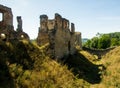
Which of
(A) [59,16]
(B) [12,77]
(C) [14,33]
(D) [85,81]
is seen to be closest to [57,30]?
(A) [59,16]

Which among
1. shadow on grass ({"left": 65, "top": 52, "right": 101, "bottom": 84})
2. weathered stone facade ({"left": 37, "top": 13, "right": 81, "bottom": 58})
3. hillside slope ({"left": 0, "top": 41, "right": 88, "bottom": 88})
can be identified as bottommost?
shadow on grass ({"left": 65, "top": 52, "right": 101, "bottom": 84})

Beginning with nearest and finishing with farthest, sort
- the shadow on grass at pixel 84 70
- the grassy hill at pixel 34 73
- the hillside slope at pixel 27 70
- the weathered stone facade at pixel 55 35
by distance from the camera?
the hillside slope at pixel 27 70 → the grassy hill at pixel 34 73 → the shadow on grass at pixel 84 70 → the weathered stone facade at pixel 55 35

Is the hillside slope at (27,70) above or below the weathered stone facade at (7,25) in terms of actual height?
below

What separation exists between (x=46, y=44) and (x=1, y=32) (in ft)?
13.9

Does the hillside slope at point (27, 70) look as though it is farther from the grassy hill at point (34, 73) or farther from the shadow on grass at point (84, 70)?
the shadow on grass at point (84, 70)

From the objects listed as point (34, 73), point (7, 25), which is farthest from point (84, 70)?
point (34, 73)

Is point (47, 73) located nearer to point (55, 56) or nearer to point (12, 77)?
point (12, 77)

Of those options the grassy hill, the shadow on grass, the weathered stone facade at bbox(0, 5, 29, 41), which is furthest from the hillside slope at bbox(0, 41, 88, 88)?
the shadow on grass

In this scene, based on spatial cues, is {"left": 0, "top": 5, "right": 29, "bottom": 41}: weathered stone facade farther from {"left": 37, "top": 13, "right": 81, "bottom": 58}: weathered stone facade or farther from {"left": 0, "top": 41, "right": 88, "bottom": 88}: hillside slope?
{"left": 37, "top": 13, "right": 81, "bottom": 58}: weathered stone facade

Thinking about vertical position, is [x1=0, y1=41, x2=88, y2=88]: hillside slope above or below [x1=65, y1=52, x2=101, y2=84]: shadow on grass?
above

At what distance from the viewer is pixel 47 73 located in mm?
15297

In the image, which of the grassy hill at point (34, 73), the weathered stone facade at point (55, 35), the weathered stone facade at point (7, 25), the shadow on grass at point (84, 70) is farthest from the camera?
the weathered stone facade at point (55, 35)

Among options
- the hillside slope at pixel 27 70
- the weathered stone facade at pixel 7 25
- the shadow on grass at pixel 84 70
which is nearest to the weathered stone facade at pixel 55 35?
the shadow on grass at pixel 84 70

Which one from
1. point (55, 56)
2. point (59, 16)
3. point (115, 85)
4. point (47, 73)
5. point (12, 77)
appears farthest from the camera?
point (59, 16)
